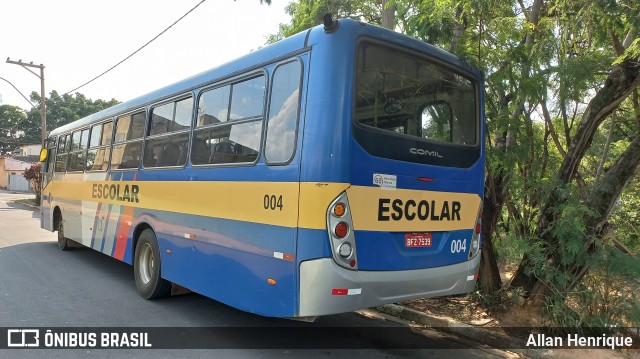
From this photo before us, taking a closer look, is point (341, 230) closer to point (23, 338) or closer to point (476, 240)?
point (476, 240)

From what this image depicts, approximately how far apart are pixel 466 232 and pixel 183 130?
11.7 feet

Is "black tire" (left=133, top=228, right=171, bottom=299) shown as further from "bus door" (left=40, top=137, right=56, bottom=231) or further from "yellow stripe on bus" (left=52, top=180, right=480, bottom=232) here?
"bus door" (left=40, top=137, right=56, bottom=231)

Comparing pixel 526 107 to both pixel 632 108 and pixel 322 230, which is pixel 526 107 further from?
pixel 322 230

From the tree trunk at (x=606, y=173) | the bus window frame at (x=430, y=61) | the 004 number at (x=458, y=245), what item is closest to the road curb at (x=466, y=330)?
the tree trunk at (x=606, y=173)

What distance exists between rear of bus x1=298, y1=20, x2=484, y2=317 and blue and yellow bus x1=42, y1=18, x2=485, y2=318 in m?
0.01

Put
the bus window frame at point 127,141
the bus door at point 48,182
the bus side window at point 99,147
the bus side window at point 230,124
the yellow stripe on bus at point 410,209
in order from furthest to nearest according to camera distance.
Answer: the bus door at point 48,182, the bus side window at point 99,147, the bus window frame at point 127,141, the bus side window at point 230,124, the yellow stripe on bus at point 410,209

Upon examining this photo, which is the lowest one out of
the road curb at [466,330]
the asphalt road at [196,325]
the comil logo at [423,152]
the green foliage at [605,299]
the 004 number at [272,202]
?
the asphalt road at [196,325]

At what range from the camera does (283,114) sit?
4.07 m

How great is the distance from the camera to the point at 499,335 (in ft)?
16.4

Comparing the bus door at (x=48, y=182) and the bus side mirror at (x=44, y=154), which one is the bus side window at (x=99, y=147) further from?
the bus side mirror at (x=44, y=154)

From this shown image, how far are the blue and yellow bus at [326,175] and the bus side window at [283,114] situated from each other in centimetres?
2

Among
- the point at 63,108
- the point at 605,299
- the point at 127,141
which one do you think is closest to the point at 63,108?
the point at 63,108

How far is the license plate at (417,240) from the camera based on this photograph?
13.6ft

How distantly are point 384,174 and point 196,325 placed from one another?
10.2 ft
